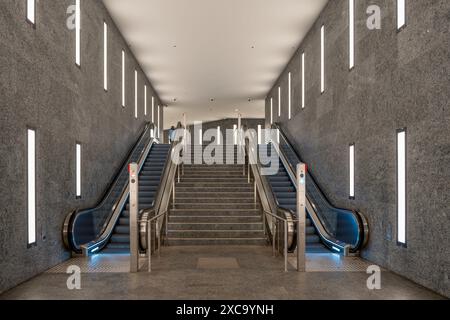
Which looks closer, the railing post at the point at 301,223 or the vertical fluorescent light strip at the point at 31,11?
the vertical fluorescent light strip at the point at 31,11

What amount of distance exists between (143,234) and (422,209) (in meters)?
4.66

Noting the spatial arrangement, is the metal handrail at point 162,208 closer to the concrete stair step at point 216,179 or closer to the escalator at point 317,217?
the concrete stair step at point 216,179

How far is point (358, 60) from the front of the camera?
297 inches

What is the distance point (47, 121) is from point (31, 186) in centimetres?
110

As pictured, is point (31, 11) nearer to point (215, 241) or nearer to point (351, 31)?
point (215, 241)

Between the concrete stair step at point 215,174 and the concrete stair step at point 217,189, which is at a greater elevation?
the concrete stair step at point 215,174

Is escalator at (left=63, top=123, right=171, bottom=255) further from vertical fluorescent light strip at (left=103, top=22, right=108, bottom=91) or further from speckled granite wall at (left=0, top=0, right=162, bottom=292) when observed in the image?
vertical fluorescent light strip at (left=103, top=22, right=108, bottom=91)

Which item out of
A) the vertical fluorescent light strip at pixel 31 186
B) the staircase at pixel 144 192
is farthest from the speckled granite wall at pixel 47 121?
the staircase at pixel 144 192

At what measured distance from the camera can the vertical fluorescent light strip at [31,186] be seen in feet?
18.6

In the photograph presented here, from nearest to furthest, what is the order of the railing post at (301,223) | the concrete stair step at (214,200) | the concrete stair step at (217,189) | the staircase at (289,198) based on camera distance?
the railing post at (301,223) → the staircase at (289,198) → the concrete stair step at (214,200) → the concrete stair step at (217,189)

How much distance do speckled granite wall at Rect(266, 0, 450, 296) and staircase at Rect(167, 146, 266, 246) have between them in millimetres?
2027

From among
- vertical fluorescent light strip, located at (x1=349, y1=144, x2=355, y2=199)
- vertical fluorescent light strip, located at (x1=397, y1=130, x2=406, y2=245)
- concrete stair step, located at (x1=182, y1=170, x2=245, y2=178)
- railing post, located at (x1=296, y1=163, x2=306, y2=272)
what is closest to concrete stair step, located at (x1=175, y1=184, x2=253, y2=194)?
concrete stair step, located at (x1=182, y1=170, x2=245, y2=178)

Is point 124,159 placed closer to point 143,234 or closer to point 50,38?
point 143,234

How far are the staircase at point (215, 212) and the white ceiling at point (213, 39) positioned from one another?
14.0ft
